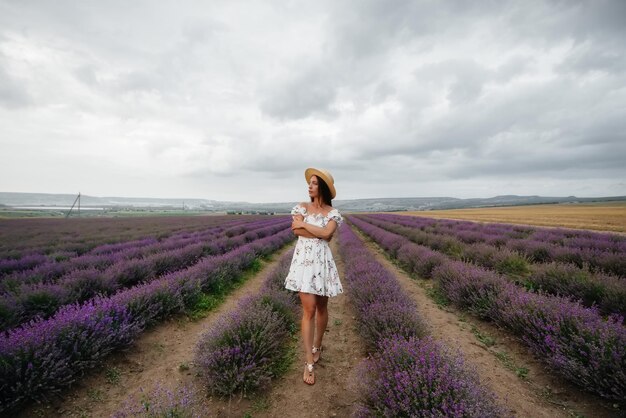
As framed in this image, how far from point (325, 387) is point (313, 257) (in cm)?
132

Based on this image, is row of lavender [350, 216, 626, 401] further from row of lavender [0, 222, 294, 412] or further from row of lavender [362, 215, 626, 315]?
row of lavender [0, 222, 294, 412]

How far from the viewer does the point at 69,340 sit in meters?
2.65

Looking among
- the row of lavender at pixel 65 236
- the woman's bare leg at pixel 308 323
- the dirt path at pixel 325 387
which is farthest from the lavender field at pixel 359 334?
the row of lavender at pixel 65 236

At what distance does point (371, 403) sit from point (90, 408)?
8.18 feet

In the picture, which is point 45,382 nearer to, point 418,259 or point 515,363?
point 515,363

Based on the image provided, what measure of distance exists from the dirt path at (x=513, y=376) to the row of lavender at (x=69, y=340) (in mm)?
3537

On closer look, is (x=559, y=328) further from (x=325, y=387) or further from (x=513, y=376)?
(x=325, y=387)

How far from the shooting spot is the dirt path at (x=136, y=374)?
2359 millimetres

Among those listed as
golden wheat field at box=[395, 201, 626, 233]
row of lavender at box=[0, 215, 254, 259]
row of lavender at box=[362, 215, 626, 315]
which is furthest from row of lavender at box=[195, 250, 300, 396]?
golden wheat field at box=[395, 201, 626, 233]

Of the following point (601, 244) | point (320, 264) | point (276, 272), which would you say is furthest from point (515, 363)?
point (601, 244)

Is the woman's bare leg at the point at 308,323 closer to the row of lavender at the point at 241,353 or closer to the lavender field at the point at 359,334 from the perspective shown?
the lavender field at the point at 359,334

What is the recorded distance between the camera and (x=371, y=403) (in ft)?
7.05

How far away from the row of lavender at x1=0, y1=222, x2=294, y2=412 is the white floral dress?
209cm

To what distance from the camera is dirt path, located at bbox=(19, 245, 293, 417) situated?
2.36 m
